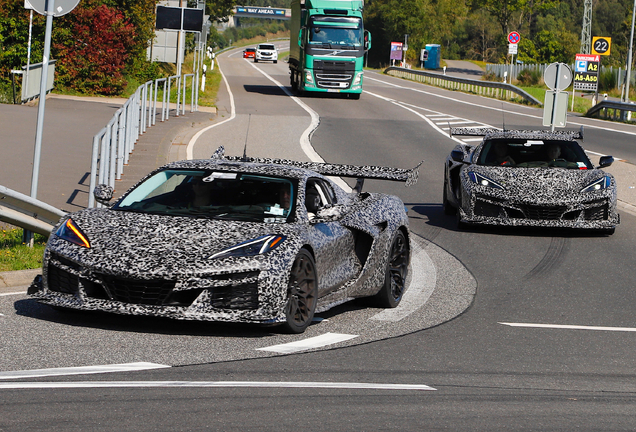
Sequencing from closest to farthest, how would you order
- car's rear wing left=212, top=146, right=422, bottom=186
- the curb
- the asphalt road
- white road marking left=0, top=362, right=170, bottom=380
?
the asphalt road → white road marking left=0, top=362, right=170, bottom=380 → the curb → car's rear wing left=212, top=146, right=422, bottom=186

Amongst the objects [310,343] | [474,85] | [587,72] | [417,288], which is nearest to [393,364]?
[310,343]

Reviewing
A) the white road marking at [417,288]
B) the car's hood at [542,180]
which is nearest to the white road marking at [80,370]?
the white road marking at [417,288]

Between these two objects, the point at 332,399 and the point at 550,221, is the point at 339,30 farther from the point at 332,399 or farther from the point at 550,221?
the point at 332,399

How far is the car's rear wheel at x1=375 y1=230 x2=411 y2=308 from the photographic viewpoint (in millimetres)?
8625

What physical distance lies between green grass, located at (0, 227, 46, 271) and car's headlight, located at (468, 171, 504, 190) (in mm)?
5770

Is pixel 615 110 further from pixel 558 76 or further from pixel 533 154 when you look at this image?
pixel 533 154

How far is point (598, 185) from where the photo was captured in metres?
13.2

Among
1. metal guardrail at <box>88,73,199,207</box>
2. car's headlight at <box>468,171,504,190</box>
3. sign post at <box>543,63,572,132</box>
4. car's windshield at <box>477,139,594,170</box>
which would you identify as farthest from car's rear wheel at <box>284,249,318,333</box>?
sign post at <box>543,63,572,132</box>

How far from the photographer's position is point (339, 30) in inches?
1549

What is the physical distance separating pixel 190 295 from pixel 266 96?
Result: 3615 cm

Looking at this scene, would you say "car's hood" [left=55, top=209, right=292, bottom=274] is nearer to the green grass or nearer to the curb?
the curb

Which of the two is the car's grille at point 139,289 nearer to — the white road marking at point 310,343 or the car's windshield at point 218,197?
the white road marking at point 310,343

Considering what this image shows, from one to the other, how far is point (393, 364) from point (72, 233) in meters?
2.56

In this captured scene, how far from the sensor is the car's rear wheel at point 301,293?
7180mm
